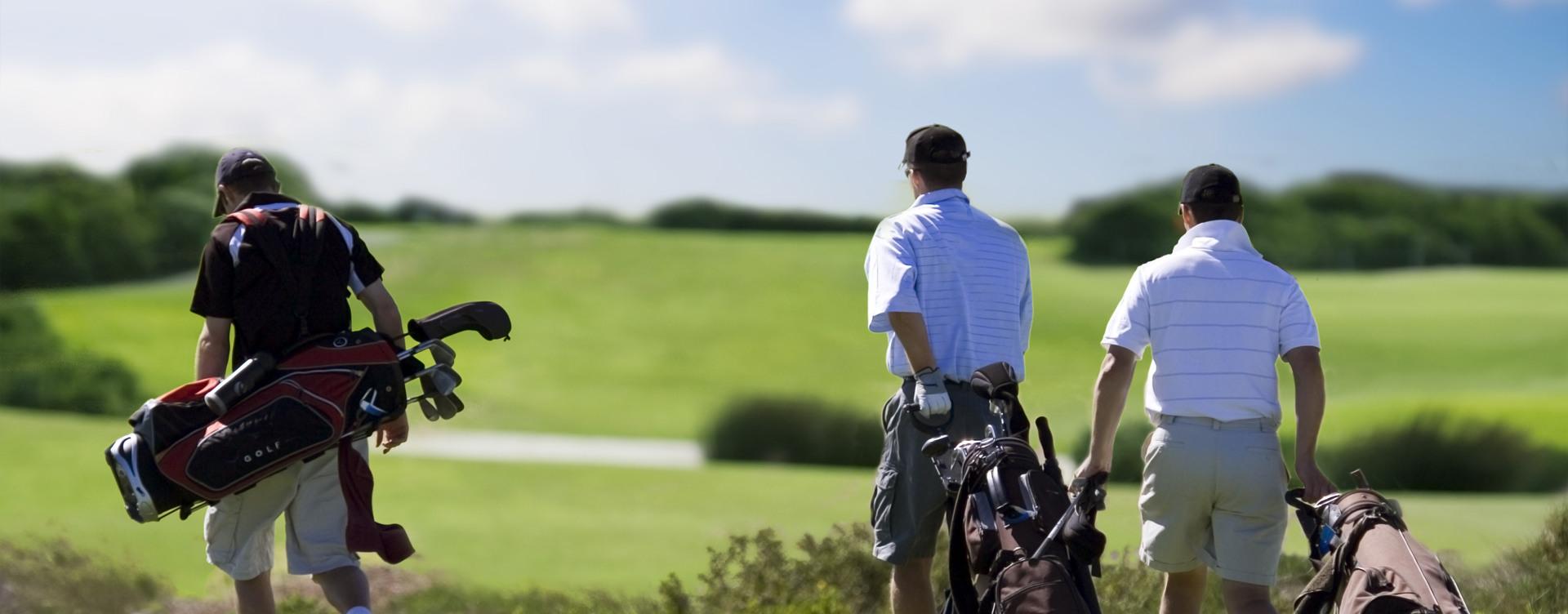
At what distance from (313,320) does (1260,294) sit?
96.0 inches

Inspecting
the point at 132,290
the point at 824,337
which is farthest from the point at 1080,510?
the point at 132,290

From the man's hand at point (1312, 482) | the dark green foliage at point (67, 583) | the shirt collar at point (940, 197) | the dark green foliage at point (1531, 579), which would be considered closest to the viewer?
the man's hand at point (1312, 482)

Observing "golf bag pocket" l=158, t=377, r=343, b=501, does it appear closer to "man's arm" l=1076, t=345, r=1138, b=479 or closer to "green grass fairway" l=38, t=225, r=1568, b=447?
"man's arm" l=1076, t=345, r=1138, b=479

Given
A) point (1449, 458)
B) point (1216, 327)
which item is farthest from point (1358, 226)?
point (1216, 327)

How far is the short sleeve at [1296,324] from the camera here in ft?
10.3

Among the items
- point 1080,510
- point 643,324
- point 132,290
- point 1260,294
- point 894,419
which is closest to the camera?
point 1080,510

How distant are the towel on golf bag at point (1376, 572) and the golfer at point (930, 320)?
89 centimetres

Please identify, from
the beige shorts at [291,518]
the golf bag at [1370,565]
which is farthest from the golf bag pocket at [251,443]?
the golf bag at [1370,565]

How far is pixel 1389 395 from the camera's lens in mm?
7555

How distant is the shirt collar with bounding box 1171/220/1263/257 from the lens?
321cm

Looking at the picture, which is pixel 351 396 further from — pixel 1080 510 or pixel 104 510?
pixel 104 510

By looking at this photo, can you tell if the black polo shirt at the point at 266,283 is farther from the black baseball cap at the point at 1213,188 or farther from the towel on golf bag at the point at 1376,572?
the towel on golf bag at the point at 1376,572

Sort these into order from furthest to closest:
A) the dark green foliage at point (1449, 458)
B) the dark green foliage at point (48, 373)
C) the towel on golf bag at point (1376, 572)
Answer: the dark green foliage at point (48, 373) < the dark green foliage at point (1449, 458) < the towel on golf bag at point (1376, 572)

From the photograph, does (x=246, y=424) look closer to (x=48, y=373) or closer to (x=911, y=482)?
(x=911, y=482)
